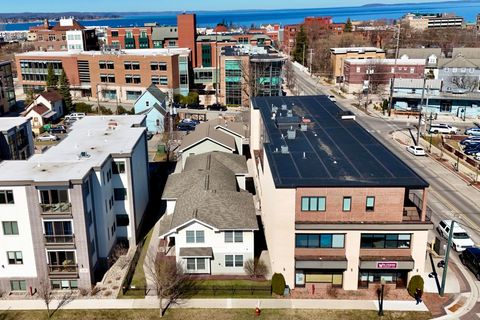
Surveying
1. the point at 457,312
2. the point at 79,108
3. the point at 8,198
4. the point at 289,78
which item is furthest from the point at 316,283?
the point at 289,78

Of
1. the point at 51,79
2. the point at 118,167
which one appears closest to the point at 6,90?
the point at 51,79

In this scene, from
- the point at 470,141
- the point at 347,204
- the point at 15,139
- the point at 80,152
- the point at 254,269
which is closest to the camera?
the point at 347,204

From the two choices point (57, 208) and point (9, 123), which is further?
point (9, 123)

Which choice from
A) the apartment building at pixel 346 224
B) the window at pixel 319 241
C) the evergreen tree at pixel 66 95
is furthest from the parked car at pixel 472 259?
→ the evergreen tree at pixel 66 95

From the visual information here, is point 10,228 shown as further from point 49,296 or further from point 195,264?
point 195,264

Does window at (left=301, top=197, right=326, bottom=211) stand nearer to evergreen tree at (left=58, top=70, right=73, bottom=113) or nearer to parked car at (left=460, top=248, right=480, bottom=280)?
parked car at (left=460, top=248, right=480, bottom=280)

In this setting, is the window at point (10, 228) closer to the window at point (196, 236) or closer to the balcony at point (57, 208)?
the balcony at point (57, 208)

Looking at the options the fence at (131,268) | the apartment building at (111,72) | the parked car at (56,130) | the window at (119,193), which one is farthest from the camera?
the apartment building at (111,72)
